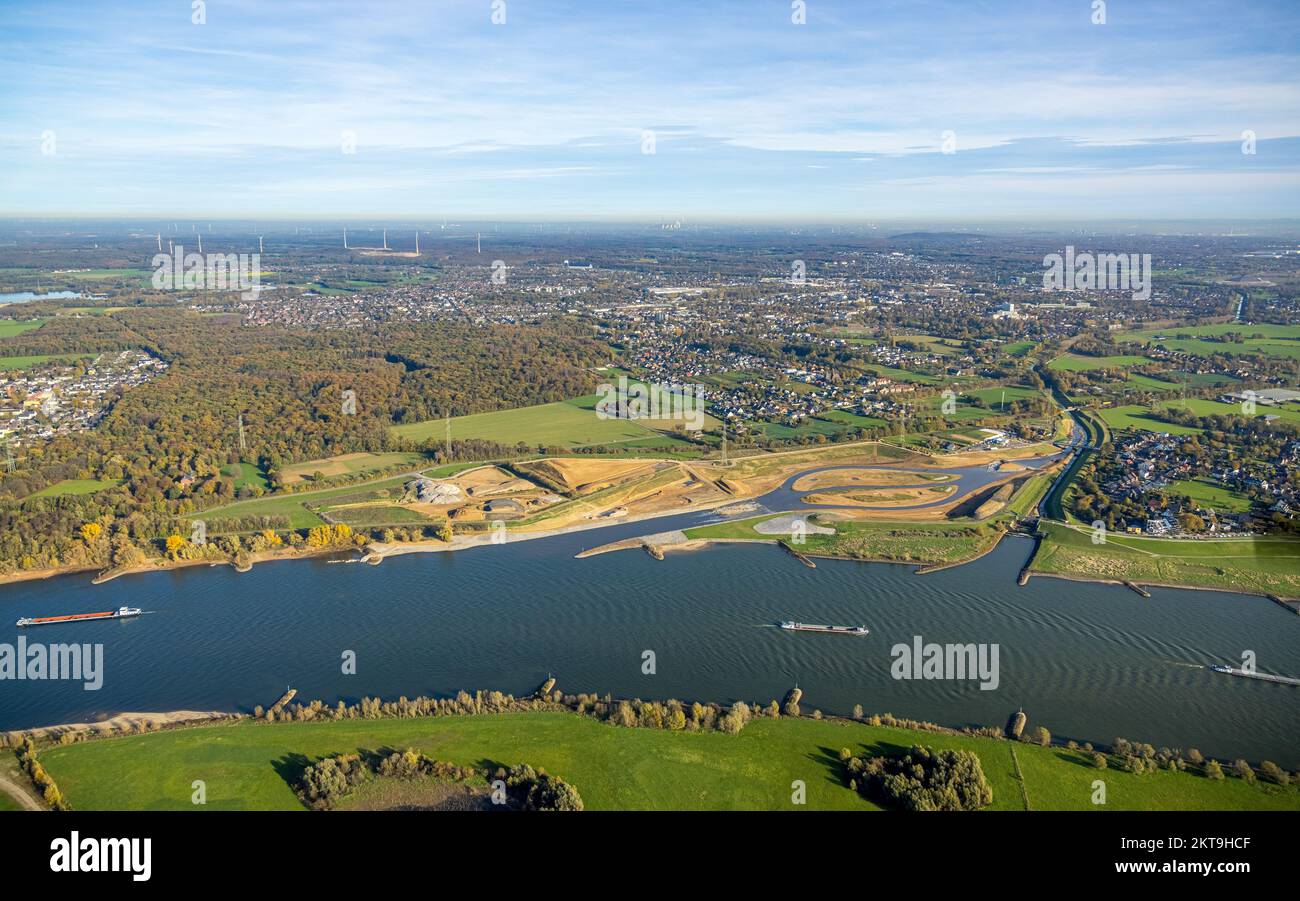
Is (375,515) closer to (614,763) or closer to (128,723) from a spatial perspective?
(128,723)

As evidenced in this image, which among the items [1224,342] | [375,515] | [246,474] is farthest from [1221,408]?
[246,474]

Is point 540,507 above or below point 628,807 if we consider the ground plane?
above

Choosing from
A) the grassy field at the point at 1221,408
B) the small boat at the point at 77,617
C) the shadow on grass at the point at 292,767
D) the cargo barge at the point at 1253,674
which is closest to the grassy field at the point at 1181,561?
the cargo barge at the point at 1253,674

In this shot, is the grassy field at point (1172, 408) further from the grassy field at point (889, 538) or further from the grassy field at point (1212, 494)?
the grassy field at point (889, 538)

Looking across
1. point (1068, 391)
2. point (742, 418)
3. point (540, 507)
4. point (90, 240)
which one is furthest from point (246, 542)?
point (90, 240)

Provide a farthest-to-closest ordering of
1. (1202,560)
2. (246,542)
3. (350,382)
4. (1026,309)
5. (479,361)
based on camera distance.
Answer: (1026,309) < (479,361) < (350,382) < (246,542) < (1202,560)

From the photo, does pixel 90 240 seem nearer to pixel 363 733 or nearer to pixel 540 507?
pixel 540 507
